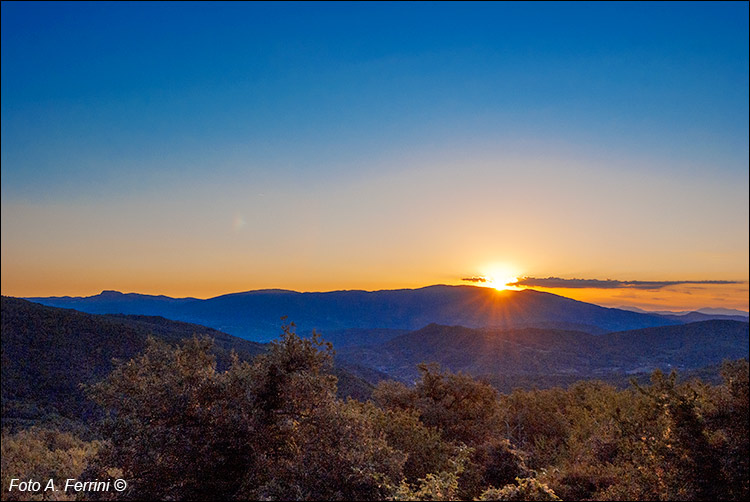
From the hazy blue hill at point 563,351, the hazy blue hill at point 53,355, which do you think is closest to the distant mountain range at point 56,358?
the hazy blue hill at point 53,355

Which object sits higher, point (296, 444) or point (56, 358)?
point (296, 444)

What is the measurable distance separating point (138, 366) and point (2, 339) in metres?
52.4

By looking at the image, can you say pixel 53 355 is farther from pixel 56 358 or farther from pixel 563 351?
pixel 563 351

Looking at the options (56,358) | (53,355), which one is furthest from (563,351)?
(53,355)

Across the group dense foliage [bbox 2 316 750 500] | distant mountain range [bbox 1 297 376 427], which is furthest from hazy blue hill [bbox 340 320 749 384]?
dense foliage [bbox 2 316 750 500]

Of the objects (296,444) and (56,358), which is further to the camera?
(56,358)

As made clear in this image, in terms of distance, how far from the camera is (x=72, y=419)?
34750mm

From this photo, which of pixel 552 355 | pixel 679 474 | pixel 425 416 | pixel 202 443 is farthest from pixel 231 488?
pixel 552 355

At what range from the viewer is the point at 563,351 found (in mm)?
125750

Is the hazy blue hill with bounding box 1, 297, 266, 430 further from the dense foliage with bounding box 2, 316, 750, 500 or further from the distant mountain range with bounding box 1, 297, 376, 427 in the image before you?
the dense foliage with bounding box 2, 316, 750, 500

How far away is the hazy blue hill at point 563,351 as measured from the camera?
347 feet

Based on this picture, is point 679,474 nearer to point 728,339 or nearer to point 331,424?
point 331,424

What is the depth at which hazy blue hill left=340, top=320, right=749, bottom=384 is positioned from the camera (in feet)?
347

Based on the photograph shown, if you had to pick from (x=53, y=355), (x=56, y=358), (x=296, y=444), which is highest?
(x=296, y=444)
